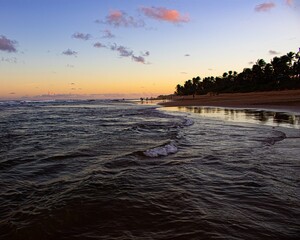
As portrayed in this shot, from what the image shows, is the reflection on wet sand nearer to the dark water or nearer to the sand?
the sand

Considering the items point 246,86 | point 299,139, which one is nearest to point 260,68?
point 246,86

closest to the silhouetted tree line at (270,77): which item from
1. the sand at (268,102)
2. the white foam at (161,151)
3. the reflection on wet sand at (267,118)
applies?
the sand at (268,102)

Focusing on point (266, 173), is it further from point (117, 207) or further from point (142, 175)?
point (117, 207)

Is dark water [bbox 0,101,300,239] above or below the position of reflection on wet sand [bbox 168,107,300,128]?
below

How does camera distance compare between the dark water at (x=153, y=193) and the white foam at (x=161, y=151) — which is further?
the white foam at (x=161, y=151)

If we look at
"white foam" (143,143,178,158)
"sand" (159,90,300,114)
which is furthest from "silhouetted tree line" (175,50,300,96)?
"white foam" (143,143,178,158)

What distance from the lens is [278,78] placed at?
241ft

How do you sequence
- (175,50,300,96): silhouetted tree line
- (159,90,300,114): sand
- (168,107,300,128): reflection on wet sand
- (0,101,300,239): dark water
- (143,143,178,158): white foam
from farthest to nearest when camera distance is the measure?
(175,50,300,96): silhouetted tree line, (159,90,300,114): sand, (168,107,300,128): reflection on wet sand, (143,143,178,158): white foam, (0,101,300,239): dark water

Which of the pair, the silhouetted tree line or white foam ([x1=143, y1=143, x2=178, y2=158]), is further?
the silhouetted tree line

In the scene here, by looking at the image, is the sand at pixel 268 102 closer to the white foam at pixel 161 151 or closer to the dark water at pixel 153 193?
the white foam at pixel 161 151

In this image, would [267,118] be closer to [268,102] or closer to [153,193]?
[153,193]

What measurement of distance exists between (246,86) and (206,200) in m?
83.5

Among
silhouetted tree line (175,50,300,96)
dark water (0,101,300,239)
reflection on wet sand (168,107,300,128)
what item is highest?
silhouetted tree line (175,50,300,96)

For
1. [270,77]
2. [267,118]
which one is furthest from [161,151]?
[270,77]
